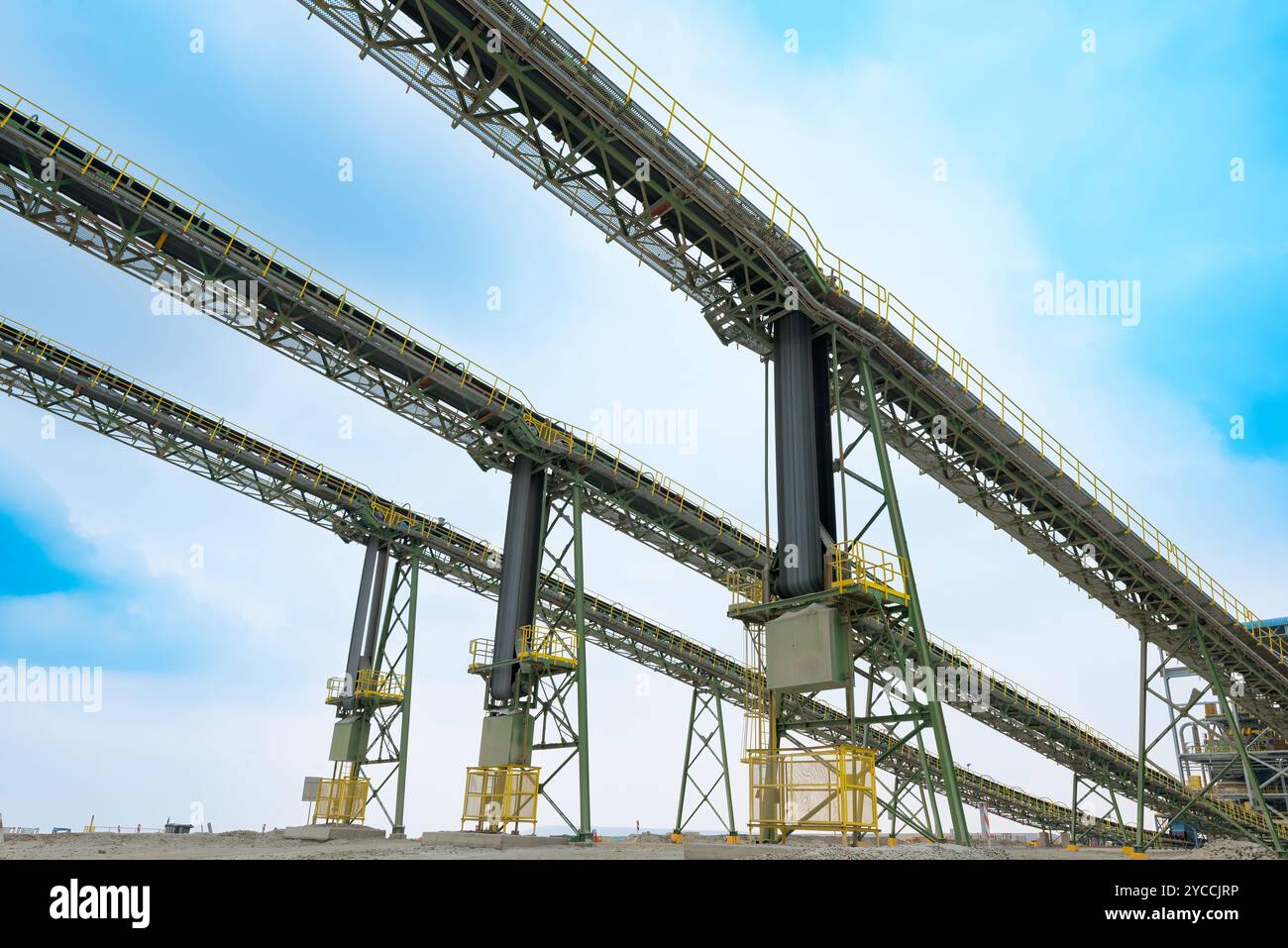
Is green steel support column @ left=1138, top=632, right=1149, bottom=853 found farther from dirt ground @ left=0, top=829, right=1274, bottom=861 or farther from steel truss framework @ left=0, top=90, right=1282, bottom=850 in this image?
steel truss framework @ left=0, top=90, right=1282, bottom=850

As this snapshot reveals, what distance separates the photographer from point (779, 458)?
18812 mm

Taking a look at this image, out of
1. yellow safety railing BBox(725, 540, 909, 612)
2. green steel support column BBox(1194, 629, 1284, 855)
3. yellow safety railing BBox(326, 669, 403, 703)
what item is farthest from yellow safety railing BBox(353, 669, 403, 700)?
green steel support column BBox(1194, 629, 1284, 855)

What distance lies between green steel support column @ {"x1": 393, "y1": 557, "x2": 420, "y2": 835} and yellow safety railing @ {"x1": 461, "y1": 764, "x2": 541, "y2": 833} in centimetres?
618

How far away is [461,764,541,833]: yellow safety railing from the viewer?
2255 centimetres

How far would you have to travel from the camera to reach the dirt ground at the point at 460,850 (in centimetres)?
1268

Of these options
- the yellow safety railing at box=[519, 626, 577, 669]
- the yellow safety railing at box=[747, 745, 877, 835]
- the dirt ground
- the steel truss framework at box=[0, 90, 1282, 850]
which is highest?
the steel truss framework at box=[0, 90, 1282, 850]

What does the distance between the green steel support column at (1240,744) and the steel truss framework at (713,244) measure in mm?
2159

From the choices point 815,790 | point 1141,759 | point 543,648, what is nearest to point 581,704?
point 543,648

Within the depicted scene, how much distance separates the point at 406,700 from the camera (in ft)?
97.4

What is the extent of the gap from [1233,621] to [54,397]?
42.4 metres

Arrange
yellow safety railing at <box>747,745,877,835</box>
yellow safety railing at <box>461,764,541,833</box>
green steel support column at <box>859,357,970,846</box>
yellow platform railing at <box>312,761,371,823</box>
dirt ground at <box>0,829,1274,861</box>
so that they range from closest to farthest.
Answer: dirt ground at <box>0,829,1274,861</box> → yellow safety railing at <box>747,745,877,835</box> → green steel support column at <box>859,357,970,846</box> → yellow safety railing at <box>461,764,541,833</box> → yellow platform railing at <box>312,761,371,823</box>
